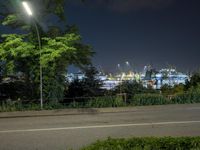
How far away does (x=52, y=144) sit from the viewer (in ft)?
39.3

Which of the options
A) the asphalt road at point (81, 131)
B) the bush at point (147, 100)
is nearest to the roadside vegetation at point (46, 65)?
the bush at point (147, 100)

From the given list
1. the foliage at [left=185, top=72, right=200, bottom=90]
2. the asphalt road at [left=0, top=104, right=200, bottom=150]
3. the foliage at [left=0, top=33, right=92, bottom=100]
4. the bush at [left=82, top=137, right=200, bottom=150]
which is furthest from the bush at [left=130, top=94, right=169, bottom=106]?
the bush at [left=82, top=137, right=200, bottom=150]

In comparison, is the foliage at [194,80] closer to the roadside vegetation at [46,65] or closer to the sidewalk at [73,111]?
the roadside vegetation at [46,65]

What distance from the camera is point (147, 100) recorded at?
2622cm

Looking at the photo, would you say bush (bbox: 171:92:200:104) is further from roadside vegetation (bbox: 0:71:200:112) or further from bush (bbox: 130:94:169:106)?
bush (bbox: 130:94:169:106)

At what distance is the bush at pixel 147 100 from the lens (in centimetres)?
2612

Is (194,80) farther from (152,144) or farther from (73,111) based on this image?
(152,144)

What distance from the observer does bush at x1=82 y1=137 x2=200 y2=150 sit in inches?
332

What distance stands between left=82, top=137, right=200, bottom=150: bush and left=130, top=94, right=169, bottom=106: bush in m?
17.1

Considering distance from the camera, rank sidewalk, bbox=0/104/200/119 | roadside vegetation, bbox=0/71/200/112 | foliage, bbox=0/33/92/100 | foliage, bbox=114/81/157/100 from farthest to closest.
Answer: foliage, bbox=114/81/157/100, roadside vegetation, bbox=0/71/200/112, foliage, bbox=0/33/92/100, sidewalk, bbox=0/104/200/119

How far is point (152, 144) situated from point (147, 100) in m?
17.7

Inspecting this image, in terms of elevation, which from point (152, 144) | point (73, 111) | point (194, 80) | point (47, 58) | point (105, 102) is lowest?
point (152, 144)

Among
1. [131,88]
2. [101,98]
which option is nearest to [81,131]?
[101,98]

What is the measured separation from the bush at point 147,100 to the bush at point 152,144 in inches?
674
